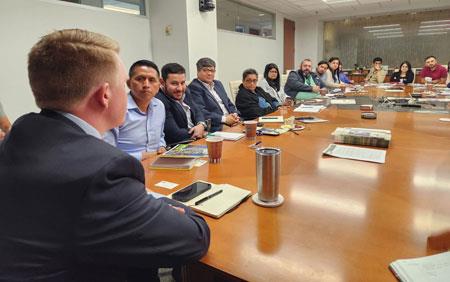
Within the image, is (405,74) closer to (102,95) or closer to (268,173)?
(268,173)

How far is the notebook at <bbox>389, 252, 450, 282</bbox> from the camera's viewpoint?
2.05ft

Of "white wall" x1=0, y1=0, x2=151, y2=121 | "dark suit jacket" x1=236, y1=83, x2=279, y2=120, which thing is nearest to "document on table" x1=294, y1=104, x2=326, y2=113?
"dark suit jacket" x1=236, y1=83, x2=279, y2=120

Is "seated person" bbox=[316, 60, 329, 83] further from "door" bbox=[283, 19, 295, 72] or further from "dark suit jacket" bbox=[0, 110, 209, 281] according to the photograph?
"dark suit jacket" bbox=[0, 110, 209, 281]

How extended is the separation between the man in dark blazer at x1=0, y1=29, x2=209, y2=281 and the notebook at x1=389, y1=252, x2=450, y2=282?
44 centimetres

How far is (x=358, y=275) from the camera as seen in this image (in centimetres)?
66

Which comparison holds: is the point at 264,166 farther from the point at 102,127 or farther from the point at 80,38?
Answer: the point at 80,38

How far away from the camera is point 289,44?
31.2 ft

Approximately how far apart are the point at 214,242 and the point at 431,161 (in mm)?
1136

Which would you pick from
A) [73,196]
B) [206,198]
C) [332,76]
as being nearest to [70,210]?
[73,196]

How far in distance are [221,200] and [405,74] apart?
7.14 metres

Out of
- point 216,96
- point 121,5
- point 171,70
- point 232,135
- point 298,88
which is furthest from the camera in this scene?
point 298,88

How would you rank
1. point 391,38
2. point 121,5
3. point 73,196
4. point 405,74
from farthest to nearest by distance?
point 391,38 < point 405,74 < point 121,5 < point 73,196

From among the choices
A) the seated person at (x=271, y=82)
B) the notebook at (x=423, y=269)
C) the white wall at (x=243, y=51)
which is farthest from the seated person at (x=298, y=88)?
the notebook at (x=423, y=269)

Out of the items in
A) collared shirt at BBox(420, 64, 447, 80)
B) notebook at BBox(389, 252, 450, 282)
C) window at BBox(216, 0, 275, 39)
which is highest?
window at BBox(216, 0, 275, 39)
